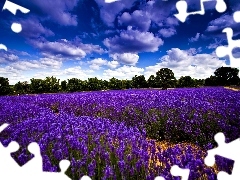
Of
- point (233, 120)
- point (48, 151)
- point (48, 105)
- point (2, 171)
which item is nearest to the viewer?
point (2, 171)

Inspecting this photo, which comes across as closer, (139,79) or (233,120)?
(233,120)

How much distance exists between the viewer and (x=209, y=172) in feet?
6.74

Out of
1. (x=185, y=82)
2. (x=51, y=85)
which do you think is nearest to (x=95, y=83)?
(x=51, y=85)

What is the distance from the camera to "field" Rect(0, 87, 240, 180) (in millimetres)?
2477

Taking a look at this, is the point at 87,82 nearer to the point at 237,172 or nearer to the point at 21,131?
the point at 21,131

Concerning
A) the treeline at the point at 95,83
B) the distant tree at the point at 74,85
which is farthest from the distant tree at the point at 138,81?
the distant tree at the point at 74,85

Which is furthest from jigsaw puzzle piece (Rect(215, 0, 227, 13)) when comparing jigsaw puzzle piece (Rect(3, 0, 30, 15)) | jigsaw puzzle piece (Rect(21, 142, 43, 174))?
jigsaw puzzle piece (Rect(21, 142, 43, 174))

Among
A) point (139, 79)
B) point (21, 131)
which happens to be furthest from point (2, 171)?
point (139, 79)

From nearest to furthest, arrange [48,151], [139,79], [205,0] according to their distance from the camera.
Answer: [205,0]
[48,151]
[139,79]

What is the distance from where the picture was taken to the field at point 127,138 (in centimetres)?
248

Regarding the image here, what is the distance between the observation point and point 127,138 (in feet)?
10.9

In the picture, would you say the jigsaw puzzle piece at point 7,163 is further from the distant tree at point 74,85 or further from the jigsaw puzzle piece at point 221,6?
the distant tree at point 74,85

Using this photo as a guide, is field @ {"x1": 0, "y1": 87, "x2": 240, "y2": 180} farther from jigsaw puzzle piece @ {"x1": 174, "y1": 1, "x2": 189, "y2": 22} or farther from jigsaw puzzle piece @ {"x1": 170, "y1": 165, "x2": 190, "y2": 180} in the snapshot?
jigsaw puzzle piece @ {"x1": 174, "y1": 1, "x2": 189, "y2": 22}

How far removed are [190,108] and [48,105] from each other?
211 inches
